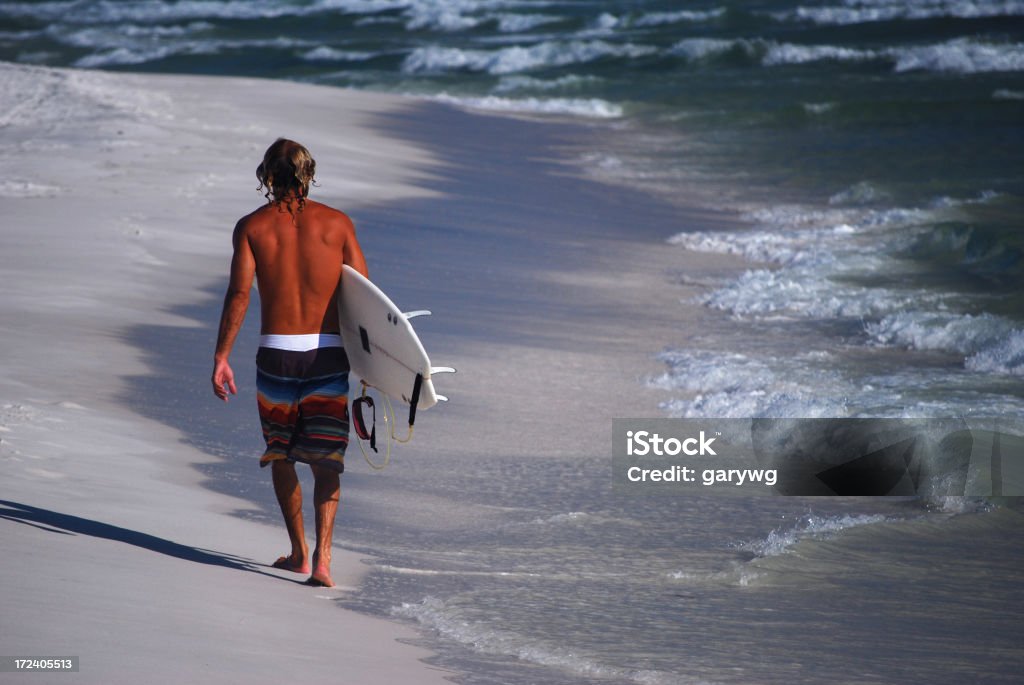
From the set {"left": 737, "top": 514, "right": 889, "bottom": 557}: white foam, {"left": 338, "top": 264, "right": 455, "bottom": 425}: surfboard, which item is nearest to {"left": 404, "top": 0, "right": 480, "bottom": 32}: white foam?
{"left": 737, "top": 514, "right": 889, "bottom": 557}: white foam

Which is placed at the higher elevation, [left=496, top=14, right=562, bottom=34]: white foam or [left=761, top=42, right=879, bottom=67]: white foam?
[left=496, top=14, right=562, bottom=34]: white foam

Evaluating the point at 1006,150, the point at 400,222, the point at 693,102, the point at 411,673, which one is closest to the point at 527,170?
the point at 400,222

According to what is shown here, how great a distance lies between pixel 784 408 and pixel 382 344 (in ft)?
12.1

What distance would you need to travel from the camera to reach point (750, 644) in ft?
16.0

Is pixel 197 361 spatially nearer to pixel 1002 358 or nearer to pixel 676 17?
pixel 1002 358

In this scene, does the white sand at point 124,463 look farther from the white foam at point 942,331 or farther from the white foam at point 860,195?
the white foam at point 860,195

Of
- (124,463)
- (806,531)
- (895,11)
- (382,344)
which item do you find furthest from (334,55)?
(382,344)

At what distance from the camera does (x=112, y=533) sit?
208 inches

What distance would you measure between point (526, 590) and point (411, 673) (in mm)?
1099

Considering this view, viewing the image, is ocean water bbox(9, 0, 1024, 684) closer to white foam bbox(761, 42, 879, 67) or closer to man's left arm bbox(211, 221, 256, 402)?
man's left arm bbox(211, 221, 256, 402)

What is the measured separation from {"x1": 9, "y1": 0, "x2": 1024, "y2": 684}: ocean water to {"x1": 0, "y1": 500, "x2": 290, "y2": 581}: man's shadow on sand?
518 mm

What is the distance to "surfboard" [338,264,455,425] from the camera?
4.94 meters

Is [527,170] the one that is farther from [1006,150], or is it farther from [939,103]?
[939,103]

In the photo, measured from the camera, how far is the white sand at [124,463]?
4.23 metres
